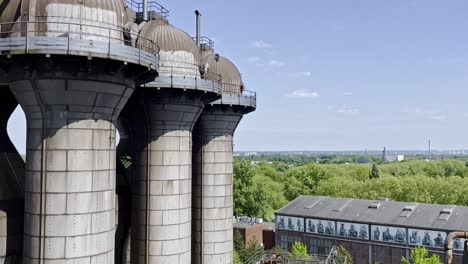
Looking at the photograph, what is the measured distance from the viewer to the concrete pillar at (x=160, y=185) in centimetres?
2633

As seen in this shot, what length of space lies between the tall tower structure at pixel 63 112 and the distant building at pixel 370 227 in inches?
1767

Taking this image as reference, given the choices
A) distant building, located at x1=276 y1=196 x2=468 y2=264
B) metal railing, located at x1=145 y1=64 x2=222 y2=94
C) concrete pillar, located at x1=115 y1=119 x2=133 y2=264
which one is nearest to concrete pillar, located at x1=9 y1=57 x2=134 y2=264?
metal railing, located at x1=145 y1=64 x2=222 y2=94

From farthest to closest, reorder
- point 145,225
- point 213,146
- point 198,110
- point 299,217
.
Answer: point 299,217, point 213,146, point 198,110, point 145,225

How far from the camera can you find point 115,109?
66.8 ft

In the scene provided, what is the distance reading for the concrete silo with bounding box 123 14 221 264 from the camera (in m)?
26.3

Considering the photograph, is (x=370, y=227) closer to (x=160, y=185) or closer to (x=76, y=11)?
(x=160, y=185)

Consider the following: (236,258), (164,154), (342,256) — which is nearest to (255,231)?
(236,258)

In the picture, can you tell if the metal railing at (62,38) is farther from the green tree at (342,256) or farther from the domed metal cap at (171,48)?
the green tree at (342,256)

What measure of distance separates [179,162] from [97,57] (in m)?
10.9

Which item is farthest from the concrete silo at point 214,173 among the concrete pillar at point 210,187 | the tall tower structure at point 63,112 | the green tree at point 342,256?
the green tree at point 342,256

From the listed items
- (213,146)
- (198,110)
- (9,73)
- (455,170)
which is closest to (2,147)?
(9,73)

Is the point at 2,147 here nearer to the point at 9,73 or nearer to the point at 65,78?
the point at 9,73

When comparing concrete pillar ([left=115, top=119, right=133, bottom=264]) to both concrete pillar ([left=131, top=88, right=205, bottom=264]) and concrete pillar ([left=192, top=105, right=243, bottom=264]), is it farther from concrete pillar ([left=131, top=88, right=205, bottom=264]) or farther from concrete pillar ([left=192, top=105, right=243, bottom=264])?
concrete pillar ([left=192, top=105, right=243, bottom=264])

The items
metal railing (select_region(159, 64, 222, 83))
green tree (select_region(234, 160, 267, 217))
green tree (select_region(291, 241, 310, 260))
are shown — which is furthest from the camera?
green tree (select_region(234, 160, 267, 217))
